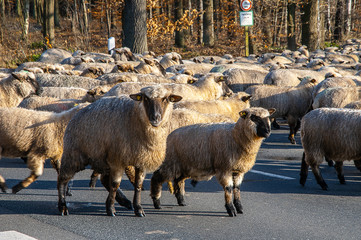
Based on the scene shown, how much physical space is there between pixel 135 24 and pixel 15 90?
13.3 meters

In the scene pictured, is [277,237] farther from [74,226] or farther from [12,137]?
[12,137]

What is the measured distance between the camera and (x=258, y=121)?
6.91 meters

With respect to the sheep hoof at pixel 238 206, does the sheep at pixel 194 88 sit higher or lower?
higher

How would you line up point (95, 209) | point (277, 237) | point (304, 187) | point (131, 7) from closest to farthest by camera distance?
point (277, 237)
point (95, 209)
point (304, 187)
point (131, 7)

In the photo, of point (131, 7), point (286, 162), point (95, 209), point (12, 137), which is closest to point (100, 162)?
point (95, 209)

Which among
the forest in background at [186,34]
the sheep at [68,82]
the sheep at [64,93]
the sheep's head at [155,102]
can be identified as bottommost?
the sheep at [64,93]

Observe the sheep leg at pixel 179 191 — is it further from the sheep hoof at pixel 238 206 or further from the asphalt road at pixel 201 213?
the sheep hoof at pixel 238 206

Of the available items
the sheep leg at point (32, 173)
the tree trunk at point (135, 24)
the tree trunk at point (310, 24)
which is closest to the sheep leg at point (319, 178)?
the sheep leg at point (32, 173)

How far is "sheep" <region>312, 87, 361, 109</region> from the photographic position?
11.5 m

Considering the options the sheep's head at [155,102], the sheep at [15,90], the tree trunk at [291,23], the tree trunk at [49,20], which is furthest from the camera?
the tree trunk at [291,23]

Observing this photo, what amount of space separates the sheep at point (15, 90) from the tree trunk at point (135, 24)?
1284 cm

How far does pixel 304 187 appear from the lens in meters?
8.52

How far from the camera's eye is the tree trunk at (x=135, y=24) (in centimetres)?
2409

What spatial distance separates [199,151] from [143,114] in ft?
3.63
